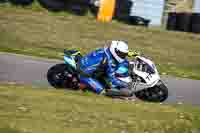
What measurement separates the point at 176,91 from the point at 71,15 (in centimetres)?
1023

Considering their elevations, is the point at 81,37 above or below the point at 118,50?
below

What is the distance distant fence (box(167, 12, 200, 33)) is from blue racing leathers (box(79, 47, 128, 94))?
1477 centimetres

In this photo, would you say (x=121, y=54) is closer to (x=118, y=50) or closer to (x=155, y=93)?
(x=118, y=50)

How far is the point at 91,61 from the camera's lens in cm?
1202

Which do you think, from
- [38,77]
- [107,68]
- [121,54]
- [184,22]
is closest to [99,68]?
[107,68]

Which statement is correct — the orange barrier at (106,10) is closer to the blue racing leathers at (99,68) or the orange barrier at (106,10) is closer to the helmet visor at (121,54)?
the blue racing leathers at (99,68)

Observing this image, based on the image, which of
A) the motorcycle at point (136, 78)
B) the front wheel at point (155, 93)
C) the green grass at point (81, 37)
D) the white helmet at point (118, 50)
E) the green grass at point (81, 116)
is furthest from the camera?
the green grass at point (81, 37)

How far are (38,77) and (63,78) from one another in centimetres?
140

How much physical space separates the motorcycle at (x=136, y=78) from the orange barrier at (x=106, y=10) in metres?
13.2

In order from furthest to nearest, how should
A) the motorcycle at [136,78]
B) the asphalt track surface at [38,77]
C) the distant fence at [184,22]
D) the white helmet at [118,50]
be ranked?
the distant fence at [184,22] < the asphalt track surface at [38,77] < the motorcycle at [136,78] < the white helmet at [118,50]

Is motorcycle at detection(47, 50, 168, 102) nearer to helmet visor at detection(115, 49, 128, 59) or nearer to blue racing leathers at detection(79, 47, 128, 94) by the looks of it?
blue racing leathers at detection(79, 47, 128, 94)

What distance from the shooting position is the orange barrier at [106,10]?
25.7m

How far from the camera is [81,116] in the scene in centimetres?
831

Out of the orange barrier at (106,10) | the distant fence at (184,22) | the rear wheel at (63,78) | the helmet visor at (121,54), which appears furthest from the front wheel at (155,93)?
the distant fence at (184,22)
